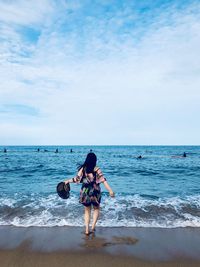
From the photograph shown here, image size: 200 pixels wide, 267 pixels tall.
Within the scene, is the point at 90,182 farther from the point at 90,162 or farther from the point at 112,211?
the point at 112,211

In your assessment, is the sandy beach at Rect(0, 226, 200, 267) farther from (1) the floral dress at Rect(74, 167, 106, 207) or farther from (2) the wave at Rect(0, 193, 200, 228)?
(1) the floral dress at Rect(74, 167, 106, 207)

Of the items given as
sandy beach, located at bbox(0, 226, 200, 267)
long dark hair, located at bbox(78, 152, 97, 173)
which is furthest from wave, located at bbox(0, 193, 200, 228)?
long dark hair, located at bbox(78, 152, 97, 173)

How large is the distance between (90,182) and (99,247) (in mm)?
1396

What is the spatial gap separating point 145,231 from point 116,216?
137cm

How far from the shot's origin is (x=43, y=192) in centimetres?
1106

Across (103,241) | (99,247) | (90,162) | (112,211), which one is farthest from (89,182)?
(112,211)

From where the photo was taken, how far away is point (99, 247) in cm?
526

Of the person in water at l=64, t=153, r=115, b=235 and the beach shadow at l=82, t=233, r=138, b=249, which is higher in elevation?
the person in water at l=64, t=153, r=115, b=235

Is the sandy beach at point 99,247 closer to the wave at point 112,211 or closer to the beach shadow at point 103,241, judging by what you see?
the beach shadow at point 103,241

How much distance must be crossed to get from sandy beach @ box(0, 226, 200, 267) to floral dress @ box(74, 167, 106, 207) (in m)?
0.77

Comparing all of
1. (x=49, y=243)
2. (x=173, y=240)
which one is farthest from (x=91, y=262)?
(x=173, y=240)

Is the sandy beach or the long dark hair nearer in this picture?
the sandy beach

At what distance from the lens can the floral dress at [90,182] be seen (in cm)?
604

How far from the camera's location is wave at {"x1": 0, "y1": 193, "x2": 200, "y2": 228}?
688 cm
